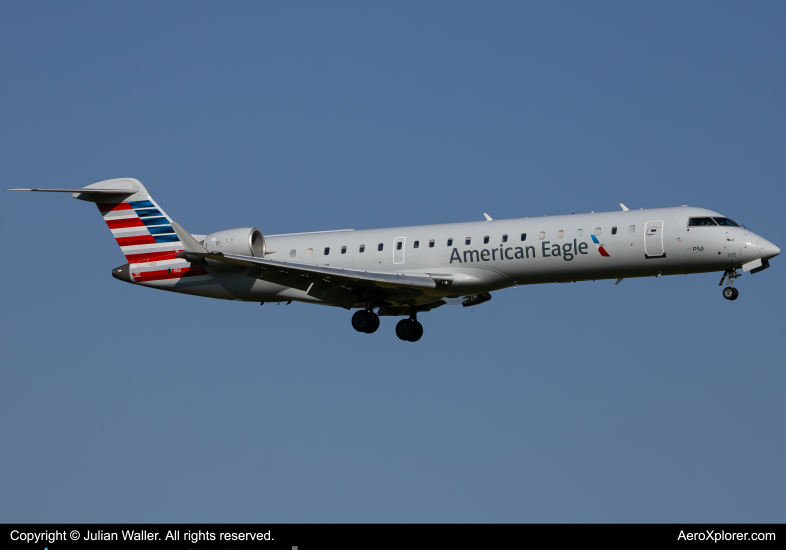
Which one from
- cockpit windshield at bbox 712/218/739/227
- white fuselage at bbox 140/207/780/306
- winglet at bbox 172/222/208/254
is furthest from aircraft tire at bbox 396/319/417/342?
cockpit windshield at bbox 712/218/739/227

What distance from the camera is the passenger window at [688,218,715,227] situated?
93.2 feet

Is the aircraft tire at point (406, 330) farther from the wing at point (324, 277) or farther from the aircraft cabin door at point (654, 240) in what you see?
the aircraft cabin door at point (654, 240)

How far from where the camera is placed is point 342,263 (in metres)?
31.8

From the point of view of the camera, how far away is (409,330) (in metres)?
33.0

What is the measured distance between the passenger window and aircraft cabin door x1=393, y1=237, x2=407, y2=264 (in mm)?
8151

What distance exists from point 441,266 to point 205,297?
8.08 meters

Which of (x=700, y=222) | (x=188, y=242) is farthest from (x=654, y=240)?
(x=188, y=242)

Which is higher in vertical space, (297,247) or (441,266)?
(297,247)

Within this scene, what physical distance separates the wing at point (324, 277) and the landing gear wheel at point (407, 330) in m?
1.82

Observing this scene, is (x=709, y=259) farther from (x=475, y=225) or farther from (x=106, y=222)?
(x=106, y=222)

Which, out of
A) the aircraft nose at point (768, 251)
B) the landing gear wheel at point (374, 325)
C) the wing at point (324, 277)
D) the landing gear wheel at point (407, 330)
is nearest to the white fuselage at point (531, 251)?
the aircraft nose at point (768, 251)

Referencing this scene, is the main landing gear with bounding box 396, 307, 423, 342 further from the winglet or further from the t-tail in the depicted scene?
the t-tail

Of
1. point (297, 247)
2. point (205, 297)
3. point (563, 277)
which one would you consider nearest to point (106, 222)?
point (205, 297)

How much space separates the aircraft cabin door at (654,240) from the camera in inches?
1117
